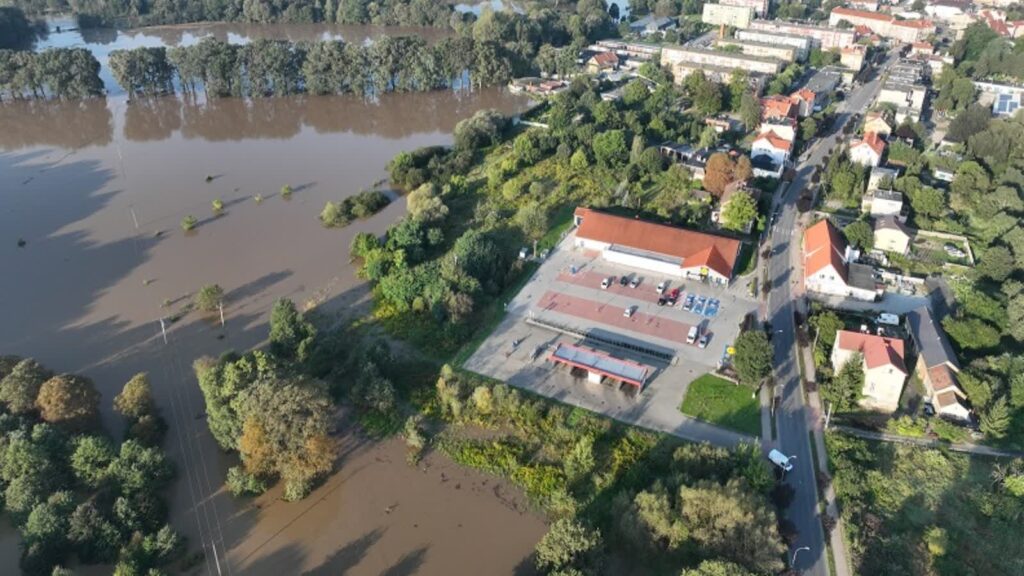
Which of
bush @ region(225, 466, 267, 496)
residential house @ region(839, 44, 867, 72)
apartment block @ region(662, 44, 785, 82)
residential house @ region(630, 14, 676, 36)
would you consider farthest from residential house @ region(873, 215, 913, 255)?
residential house @ region(630, 14, 676, 36)

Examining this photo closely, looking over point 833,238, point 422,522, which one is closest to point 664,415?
point 422,522

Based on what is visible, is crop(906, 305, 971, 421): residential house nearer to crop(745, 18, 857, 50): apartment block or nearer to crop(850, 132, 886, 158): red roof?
crop(850, 132, 886, 158): red roof

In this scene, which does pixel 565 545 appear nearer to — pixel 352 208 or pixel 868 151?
pixel 352 208

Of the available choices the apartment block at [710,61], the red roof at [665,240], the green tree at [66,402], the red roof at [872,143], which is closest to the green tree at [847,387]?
the red roof at [665,240]

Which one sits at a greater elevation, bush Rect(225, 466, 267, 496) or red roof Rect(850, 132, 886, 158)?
red roof Rect(850, 132, 886, 158)

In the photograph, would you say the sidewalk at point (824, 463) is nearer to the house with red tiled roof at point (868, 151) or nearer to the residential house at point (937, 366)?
the residential house at point (937, 366)
